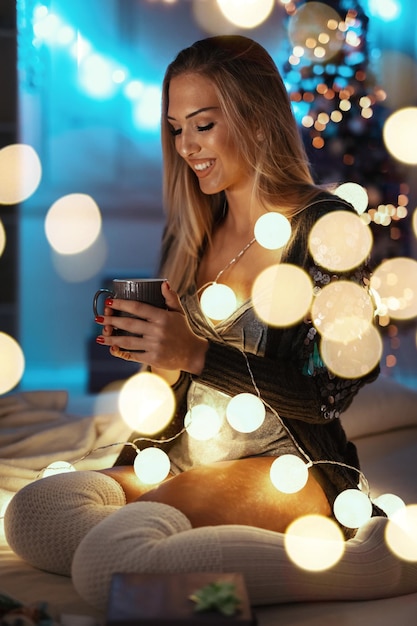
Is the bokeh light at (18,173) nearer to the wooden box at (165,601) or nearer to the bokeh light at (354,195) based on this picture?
the bokeh light at (354,195)

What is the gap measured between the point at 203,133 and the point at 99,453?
2.64ft

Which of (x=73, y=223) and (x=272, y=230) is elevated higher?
(x=272, y=230)

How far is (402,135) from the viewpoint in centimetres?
Result: 419

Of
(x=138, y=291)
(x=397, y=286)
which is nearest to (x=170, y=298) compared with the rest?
(x=138, y=291)

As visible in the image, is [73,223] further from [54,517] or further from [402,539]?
[402,539]

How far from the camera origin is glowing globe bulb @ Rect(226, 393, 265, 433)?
1442mm

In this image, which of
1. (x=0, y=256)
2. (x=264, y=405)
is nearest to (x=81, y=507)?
(x=264, y=405)

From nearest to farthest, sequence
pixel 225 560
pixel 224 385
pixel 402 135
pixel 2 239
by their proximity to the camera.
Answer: pixel 225 560
pixel 224 385
pixel 2 239
pixel 402 135

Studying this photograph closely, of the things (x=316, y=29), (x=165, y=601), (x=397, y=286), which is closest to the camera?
(x=165, y=601)

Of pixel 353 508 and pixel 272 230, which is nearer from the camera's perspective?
pixel 353 508

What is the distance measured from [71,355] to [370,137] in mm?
1880

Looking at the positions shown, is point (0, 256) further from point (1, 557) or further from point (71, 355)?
point (1, 557)

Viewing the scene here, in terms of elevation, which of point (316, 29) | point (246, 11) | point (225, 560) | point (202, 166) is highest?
point (246, 11)

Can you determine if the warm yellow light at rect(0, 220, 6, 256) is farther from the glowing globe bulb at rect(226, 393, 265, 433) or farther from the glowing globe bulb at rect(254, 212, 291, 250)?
the glowing globe bulb at rect(226, 393, 265, 433)
